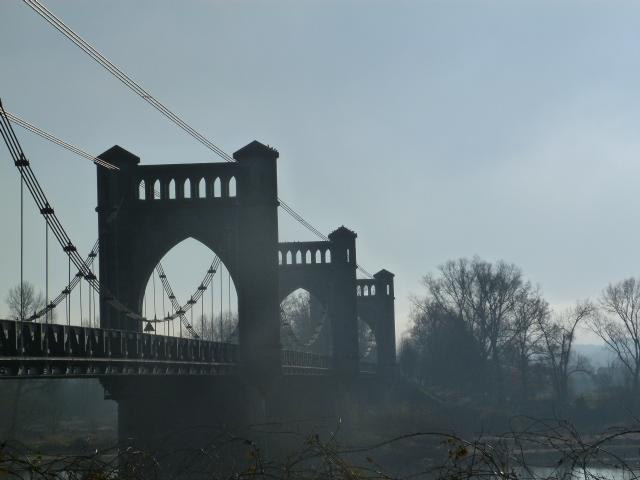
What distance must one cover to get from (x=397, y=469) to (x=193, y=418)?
894 centimetres

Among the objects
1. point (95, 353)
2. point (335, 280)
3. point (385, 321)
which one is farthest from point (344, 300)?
point (95, 353)

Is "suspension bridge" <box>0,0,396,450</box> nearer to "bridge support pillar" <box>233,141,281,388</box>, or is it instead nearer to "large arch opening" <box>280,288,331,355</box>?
"bridge support pillar" <box>233,141,281,388</box>

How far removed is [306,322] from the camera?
411ft

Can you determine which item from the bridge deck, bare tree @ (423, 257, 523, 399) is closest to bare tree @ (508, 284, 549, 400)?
bare tree @ (423, 257, 523, 399)

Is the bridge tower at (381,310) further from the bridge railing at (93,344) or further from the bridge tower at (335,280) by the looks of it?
the bridge railing at (93,344)

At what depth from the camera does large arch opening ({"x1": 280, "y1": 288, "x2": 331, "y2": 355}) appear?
304 feet

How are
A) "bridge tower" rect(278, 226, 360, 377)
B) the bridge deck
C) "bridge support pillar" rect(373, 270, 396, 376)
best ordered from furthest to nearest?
1. "bridge support pillar" rect(373, 270, 396, 376)
2. "bridge tower" rect(278, 226, 360, 377)
3. the bridge deck

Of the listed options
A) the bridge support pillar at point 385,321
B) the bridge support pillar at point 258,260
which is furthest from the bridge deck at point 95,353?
the bridge support pillar at point 385,321

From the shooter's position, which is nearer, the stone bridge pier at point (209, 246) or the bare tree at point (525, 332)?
the stone bridge pier at point (209, 246)

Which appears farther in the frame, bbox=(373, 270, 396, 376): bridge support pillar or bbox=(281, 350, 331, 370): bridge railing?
bbox=(373, 270, 396, 376): bridge support pillar

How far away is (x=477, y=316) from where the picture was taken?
100 meters

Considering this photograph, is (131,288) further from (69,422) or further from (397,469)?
(69,422)

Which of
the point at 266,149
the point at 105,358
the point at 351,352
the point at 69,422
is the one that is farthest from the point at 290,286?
the point at 105,358

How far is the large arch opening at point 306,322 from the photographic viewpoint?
3649 inches
